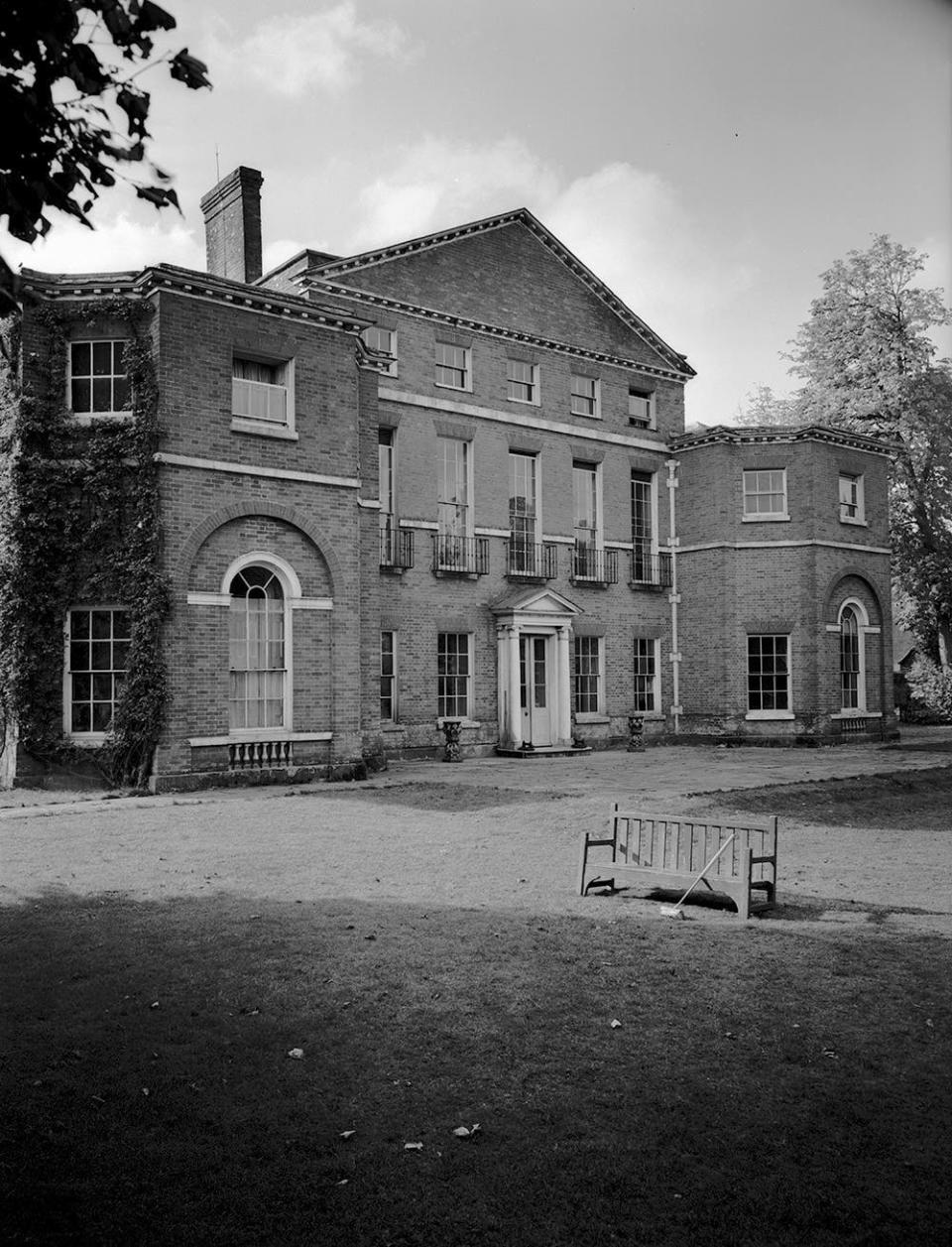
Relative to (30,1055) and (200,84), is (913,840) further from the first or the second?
(200,84)

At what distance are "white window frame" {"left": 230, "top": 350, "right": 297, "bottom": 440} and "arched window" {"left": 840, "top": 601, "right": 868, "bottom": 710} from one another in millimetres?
16815

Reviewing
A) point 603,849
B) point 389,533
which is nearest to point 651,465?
point 389,533

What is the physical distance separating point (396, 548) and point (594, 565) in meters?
6.33

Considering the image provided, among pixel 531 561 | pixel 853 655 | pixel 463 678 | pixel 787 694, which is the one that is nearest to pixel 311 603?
pixel 463 678

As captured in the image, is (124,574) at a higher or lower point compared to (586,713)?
higher

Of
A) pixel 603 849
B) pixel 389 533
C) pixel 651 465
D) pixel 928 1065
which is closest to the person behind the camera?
pixel 928 1065

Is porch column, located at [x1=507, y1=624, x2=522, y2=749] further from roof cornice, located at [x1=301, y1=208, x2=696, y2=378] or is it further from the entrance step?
roof cornice, located at [x1=301, y1=208, x2=696, y2=378]

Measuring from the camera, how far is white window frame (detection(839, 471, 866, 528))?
2884cm

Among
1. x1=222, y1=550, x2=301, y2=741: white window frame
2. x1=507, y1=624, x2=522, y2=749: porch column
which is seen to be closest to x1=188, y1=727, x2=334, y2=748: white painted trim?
x1=222, y1=550, x2=301, y2=741: white window frame

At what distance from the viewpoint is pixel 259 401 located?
18.4 meters

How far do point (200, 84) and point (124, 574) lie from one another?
13.5 meters

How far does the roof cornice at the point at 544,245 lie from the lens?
890 inches

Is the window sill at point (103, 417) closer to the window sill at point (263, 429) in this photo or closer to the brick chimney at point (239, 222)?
the window sill at point (263, 429)

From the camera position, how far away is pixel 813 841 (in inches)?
508
